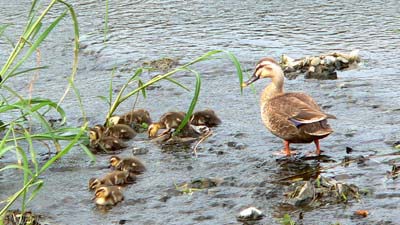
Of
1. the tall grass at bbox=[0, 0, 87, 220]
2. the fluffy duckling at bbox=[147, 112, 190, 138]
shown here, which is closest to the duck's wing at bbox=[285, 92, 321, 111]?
the fluffy duckling at bbox=[147, 112, 190, 138]

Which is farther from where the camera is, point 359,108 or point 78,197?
point 359,108

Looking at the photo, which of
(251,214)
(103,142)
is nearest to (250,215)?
(251,214)

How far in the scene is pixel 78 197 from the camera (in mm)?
6074

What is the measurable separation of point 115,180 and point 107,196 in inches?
15.2

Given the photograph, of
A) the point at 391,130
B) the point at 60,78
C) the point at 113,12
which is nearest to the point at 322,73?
the point at 391,130

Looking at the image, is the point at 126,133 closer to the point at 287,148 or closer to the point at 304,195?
the point at 287,148

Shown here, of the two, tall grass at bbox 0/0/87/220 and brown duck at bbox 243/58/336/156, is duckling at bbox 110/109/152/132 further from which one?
brown duck at bbox 243/58/336/156

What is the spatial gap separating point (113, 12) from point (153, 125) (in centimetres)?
496

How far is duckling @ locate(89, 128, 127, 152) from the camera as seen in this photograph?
704cm

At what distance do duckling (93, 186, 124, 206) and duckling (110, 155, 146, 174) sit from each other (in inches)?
17.6

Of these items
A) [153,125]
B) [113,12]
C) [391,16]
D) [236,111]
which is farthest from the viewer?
Result: [113,12]

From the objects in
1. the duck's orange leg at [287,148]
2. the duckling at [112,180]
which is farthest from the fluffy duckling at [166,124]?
the duckling at [112,180]

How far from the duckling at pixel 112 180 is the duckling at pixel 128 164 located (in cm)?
8

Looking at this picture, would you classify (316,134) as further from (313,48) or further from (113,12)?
(113,12)
